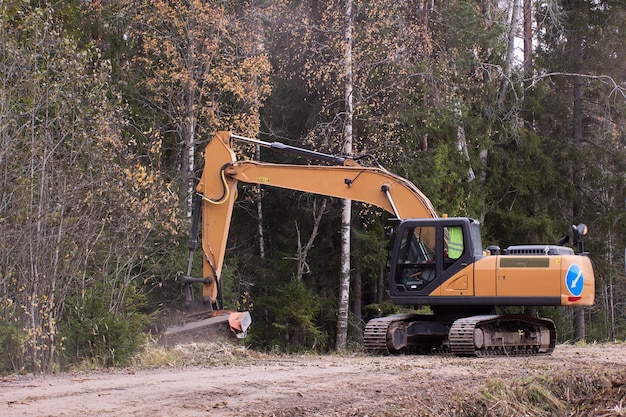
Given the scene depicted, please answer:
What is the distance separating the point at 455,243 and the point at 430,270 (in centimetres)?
59

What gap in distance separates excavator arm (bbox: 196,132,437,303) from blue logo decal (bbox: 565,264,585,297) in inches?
89.4

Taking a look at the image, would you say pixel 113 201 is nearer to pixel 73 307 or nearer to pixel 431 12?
pixel 73 307

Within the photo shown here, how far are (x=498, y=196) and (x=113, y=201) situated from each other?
15.6 meters

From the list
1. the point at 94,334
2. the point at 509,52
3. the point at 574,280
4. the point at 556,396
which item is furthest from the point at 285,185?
the point at 509,52

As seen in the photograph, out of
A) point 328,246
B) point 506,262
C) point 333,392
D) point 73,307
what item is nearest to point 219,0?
point 328,246

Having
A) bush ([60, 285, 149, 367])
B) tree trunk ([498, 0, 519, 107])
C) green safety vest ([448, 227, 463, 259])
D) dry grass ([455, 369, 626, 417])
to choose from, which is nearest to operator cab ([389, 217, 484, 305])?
green safety vest ([448, 227, 463, 259])

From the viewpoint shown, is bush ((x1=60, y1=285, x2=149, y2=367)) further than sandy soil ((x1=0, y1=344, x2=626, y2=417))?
Yes

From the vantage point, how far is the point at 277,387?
375 inches

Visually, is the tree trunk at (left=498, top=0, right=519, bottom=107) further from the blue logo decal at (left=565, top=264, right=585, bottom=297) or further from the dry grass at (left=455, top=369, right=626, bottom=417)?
the dry grass at (left=455, top=369, right=626, bottom=417)

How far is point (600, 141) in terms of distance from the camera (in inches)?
1152

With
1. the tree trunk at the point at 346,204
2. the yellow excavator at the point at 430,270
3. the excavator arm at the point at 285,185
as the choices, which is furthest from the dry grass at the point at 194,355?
the tree trunk at the point at 346,204

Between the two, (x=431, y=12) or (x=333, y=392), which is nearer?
(x=333, y=392)

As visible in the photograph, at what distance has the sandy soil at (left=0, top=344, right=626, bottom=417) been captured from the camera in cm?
820

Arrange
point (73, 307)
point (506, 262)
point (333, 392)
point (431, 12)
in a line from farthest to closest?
point (431, 12) → point (73, 307) → point (506, 262) → point (333, 392)
